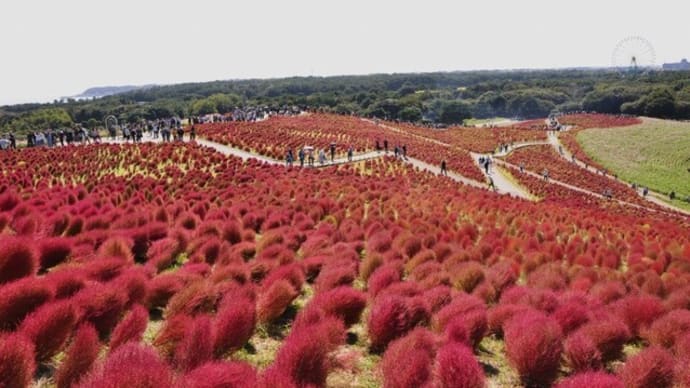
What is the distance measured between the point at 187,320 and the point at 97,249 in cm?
450

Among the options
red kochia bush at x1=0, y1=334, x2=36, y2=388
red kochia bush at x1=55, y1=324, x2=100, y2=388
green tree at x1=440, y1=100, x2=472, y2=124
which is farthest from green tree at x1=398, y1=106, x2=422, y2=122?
red kochia bush at x1=0, y1=334, x2=36, y2=388

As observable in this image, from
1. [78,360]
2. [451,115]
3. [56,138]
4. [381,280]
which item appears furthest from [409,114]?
[78,360]

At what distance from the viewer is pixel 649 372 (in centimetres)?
473

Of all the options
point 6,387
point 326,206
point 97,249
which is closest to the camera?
point 6,387

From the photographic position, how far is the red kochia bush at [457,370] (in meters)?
4.21

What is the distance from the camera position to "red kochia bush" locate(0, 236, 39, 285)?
247 inches

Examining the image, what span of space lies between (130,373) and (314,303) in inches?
120

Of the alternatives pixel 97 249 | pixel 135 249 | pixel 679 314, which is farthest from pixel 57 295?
pixel 679 314

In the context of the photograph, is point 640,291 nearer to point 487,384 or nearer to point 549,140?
point 487,384

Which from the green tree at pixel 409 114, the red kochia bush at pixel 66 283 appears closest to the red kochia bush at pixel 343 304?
the red kochia bush at pixel 66 283

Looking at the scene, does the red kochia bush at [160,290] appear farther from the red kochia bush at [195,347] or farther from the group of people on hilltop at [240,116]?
the group of people on hilltop at [240,116]

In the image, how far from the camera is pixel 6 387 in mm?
3756

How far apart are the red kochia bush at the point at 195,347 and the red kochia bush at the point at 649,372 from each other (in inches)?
158

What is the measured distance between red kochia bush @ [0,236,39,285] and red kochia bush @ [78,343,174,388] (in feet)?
11.4
